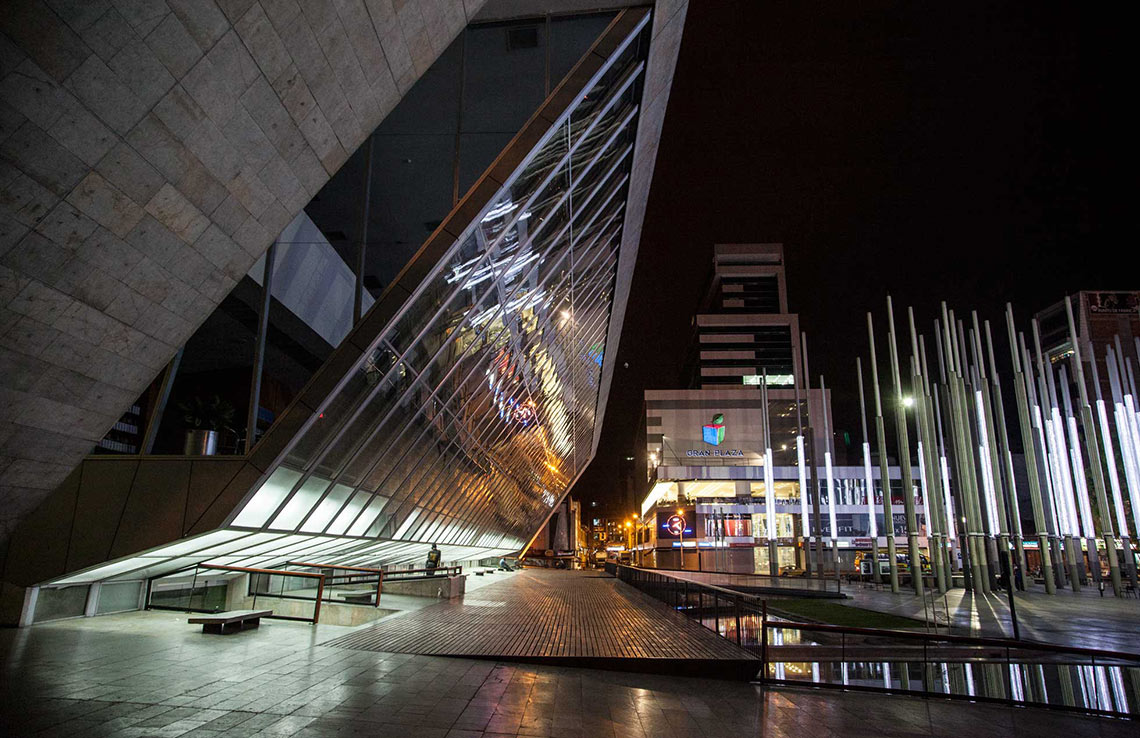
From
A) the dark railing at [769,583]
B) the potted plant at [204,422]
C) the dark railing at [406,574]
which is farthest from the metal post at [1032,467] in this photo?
the potted plant at [204,422]

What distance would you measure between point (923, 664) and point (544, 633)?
6.33m

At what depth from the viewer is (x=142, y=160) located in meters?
5.64

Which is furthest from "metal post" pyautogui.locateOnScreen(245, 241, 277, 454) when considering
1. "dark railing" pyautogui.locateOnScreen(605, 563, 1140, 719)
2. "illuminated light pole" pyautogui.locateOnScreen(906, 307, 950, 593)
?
Answer: "illuminated light pole" pyautogui.locateOnScreen(906, 307, 950, 593)

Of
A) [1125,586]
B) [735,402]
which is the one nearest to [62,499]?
[1125,586]

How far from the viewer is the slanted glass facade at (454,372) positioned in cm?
1148

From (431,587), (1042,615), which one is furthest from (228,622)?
(1042,615)

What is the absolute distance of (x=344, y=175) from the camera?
1355cm

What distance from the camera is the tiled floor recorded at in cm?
607

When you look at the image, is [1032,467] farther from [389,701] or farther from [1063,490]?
[389,701]

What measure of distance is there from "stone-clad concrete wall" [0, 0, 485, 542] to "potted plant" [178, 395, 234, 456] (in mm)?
2821

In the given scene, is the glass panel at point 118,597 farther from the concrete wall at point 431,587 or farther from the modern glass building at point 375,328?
the concrete wall at point 431,587

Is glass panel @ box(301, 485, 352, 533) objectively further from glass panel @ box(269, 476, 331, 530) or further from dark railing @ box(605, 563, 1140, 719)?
dark railing @ box(605, 563, 1140, 719)

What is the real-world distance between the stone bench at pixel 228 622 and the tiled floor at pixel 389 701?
0.96 meters

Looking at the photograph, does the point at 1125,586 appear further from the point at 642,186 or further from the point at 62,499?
the point at 62,499
